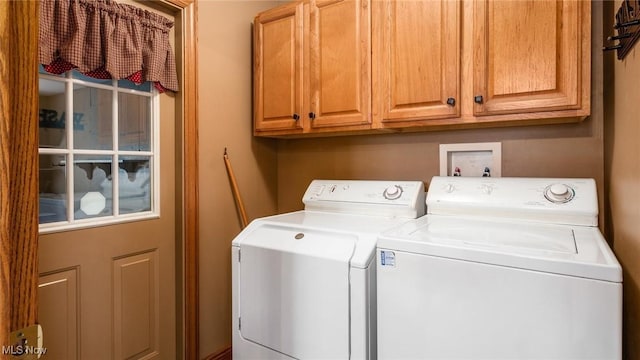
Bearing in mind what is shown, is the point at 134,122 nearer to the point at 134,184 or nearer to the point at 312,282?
the point at 134,184

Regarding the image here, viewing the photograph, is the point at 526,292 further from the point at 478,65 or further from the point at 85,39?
the point at 85,39

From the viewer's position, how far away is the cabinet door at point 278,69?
2.04m

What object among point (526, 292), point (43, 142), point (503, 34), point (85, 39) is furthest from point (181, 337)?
point (503, 34)

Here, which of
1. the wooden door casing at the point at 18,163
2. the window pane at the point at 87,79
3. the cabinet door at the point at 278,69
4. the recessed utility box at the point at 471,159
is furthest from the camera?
the cabinet door at the point at 278,69

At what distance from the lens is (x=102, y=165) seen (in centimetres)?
165

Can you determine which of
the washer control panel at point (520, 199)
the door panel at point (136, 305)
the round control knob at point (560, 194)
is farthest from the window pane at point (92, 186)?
the round control knob at point (560, 194)

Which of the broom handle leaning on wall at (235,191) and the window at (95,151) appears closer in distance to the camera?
the window at (95,151)

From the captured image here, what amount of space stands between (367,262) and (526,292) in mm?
499

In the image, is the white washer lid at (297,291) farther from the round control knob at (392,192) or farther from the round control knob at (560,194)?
the round control knob at (560,194)

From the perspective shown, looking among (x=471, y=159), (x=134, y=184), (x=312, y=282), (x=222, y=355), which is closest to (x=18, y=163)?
(x=312, y=282)

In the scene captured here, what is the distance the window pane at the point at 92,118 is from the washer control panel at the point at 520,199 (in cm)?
157

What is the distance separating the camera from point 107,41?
1547mm

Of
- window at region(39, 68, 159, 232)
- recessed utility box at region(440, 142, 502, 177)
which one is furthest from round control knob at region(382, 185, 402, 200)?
window at region(39, 68, 159, 232)

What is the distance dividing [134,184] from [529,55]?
190 cm
